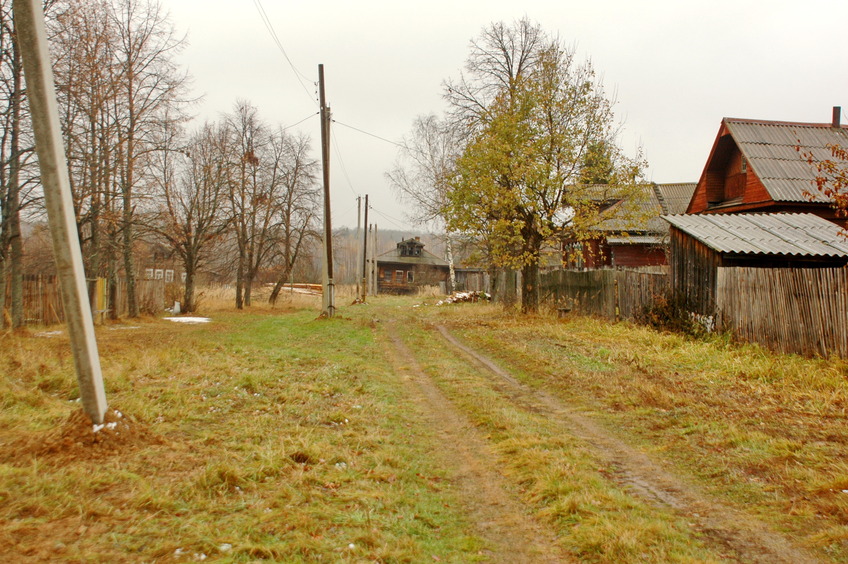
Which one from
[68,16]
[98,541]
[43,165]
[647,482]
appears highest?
[68,16]

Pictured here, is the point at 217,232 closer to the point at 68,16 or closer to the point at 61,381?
the point at 68,16

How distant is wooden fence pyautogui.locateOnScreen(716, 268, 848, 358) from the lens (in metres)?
10.6

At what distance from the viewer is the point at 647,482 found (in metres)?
5.18

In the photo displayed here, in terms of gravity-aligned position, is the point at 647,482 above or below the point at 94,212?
below

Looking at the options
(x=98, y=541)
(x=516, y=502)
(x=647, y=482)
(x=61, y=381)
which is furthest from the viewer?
(x=61, y=381)

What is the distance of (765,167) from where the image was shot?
2211 cm

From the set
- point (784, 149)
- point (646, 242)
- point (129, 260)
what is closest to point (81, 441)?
point (129, 260)

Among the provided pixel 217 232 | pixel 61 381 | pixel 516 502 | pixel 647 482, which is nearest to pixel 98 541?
pixel 516 502

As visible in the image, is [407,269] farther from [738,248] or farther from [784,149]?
[738,248]

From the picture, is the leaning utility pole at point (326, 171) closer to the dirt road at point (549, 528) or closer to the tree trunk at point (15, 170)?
the tree trunk at point (15, 170)

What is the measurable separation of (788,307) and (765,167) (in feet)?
42.6

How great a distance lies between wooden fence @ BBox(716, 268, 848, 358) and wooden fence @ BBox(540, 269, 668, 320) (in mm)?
3128

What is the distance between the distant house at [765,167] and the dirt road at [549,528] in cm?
1848

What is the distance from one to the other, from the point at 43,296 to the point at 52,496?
1894 centimetres
